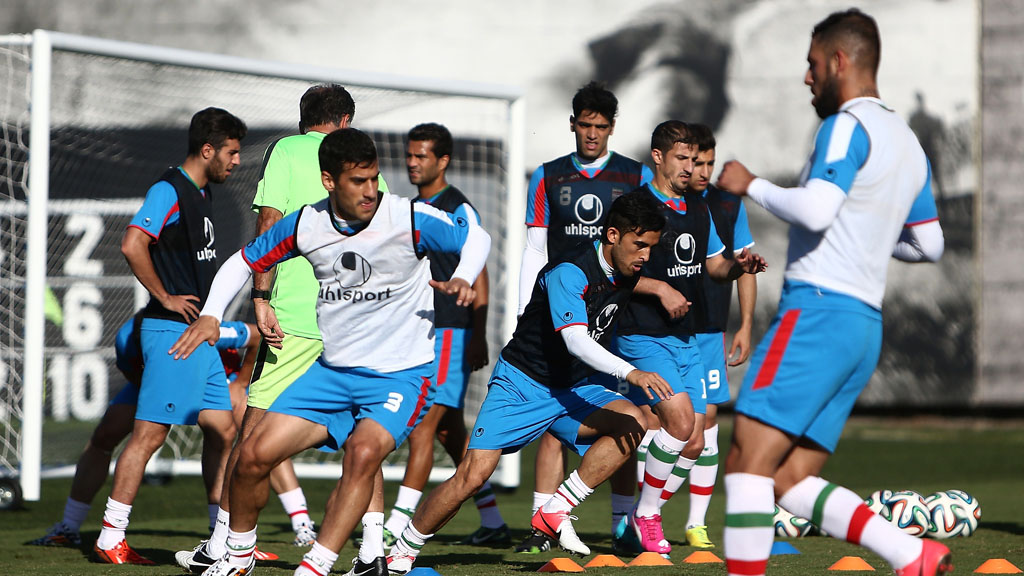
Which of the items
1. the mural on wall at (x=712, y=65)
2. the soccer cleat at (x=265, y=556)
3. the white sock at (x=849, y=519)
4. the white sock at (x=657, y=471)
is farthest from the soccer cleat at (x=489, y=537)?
the mural on wall at (x=712, y=65)

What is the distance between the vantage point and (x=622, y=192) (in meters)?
6.51

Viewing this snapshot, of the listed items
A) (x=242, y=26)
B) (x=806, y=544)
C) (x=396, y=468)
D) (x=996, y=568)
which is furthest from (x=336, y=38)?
(x=996, y=568)

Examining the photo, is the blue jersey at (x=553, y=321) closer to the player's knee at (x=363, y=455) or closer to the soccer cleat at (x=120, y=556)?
the player's knee at (x=363, y=455)

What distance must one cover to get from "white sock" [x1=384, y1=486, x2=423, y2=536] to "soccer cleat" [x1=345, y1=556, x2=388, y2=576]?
1182 millimetres

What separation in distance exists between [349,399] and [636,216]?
1473 mm

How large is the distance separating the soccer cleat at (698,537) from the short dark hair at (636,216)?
73.6 inches

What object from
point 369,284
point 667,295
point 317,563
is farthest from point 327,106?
point 317,563

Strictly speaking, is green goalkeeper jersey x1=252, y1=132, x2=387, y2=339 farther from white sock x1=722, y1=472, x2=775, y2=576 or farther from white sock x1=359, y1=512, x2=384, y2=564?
white sock x1=722, y1=472, x2=775, y2=576

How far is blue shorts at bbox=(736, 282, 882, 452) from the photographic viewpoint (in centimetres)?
379

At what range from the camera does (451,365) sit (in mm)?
6793

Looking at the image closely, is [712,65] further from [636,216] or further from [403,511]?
[636,216]

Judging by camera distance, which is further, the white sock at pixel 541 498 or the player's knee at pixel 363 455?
the white sock at pixel 541 498

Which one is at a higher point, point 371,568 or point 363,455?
point 363,455

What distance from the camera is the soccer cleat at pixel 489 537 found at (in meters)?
6.68
